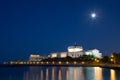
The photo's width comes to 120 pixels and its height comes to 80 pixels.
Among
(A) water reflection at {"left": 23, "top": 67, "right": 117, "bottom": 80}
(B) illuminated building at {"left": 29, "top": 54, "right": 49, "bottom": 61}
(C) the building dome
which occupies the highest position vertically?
(C) the building dome

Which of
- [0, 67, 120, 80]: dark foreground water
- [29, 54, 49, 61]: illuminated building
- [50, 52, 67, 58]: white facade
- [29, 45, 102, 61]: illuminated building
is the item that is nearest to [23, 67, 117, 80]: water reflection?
[0, 67, 120, 80]: dark foreground water

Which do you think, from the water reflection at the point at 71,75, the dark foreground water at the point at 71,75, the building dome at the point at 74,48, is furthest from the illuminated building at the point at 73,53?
the water reflection at the point at 71,75

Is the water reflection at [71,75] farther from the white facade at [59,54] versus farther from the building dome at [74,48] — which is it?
the building dome at [74,48]

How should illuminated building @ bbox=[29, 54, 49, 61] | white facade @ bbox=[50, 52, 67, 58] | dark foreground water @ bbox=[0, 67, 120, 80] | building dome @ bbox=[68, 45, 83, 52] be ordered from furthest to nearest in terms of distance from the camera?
1. illuminated building @ bbox=[29, 54, 49, 61]
2. building dome @ bbox=[68, 45, 83, 52]
3. white facade @ bbox=[50, 52, 67, 58]
4. dark foreground water @ bbox=[0, 67, 120, 80]

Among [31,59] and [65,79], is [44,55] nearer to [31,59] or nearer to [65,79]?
[31,59]

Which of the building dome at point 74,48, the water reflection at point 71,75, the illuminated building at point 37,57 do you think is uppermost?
the building dome at point 74,48

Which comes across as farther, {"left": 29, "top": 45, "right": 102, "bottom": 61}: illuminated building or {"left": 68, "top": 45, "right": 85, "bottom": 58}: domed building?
{"left": 68, "top": 45, "right": 85, "bottom": 58}: domed building

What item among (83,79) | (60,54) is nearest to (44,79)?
(83,79)

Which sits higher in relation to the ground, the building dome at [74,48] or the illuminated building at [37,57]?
the building dome at [74,48]

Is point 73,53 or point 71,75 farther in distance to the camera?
point 73,53

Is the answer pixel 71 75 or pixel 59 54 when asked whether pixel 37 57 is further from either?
pixel 71 75

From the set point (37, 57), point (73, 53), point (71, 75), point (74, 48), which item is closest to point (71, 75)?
point (71, 75)

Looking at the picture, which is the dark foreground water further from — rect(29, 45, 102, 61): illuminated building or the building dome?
the building dome

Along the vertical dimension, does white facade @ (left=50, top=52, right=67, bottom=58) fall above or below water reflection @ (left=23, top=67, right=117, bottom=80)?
above
